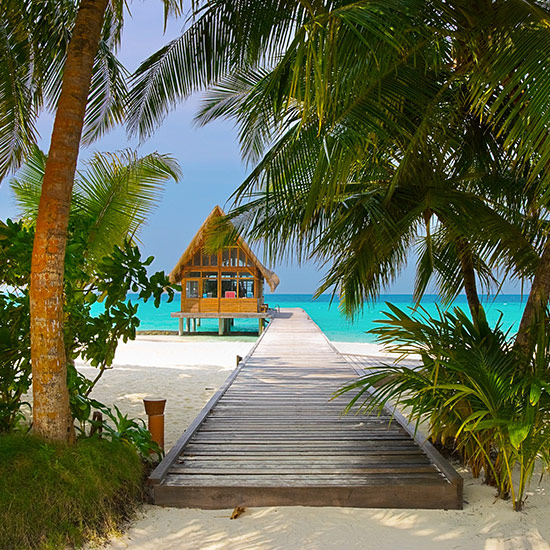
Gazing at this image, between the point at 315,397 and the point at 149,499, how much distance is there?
256 centimetres

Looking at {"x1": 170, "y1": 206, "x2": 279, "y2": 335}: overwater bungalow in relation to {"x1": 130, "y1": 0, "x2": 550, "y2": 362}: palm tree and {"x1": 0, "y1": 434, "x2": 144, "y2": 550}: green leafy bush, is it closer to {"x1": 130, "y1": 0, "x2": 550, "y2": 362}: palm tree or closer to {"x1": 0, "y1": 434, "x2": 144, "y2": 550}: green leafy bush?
{"x1": 130, "y1": 0, "x2": 550, "y2": 362}: palm tree

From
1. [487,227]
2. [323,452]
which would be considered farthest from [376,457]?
[487,227]

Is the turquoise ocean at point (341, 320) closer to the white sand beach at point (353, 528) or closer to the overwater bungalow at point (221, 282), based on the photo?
the white sand beach at point (353, 528)

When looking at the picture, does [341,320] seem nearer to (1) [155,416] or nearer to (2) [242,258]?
(2) [242,258]

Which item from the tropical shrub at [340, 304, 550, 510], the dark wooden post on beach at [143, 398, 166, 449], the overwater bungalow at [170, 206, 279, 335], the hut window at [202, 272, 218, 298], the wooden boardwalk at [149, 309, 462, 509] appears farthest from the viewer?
the hut window at [202, 272, 218, 298]

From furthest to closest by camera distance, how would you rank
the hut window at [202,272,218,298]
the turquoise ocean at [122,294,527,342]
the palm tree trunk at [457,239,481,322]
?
the hut window at [202,272,218,298] → the turquoise ocean at [122,294,527,342] → the palm tree trunk at [457,239,481,322]

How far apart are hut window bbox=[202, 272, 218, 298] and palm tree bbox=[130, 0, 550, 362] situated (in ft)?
46.7

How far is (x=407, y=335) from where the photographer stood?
316cm

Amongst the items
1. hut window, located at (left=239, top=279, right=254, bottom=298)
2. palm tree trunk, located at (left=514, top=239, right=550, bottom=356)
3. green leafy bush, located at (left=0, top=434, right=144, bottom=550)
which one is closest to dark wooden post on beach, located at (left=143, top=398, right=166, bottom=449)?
green leafy bush, located at (left=0, top=434, right=144, bottom=550)

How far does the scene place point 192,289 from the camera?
19.8 meters

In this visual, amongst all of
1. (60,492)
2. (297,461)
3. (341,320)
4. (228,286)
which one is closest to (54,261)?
(60,492)

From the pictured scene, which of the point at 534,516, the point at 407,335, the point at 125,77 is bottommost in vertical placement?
the point at 534,516

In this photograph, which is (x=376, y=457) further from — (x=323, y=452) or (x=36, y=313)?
(x=36, y=313)

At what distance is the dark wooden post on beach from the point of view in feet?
11.8
